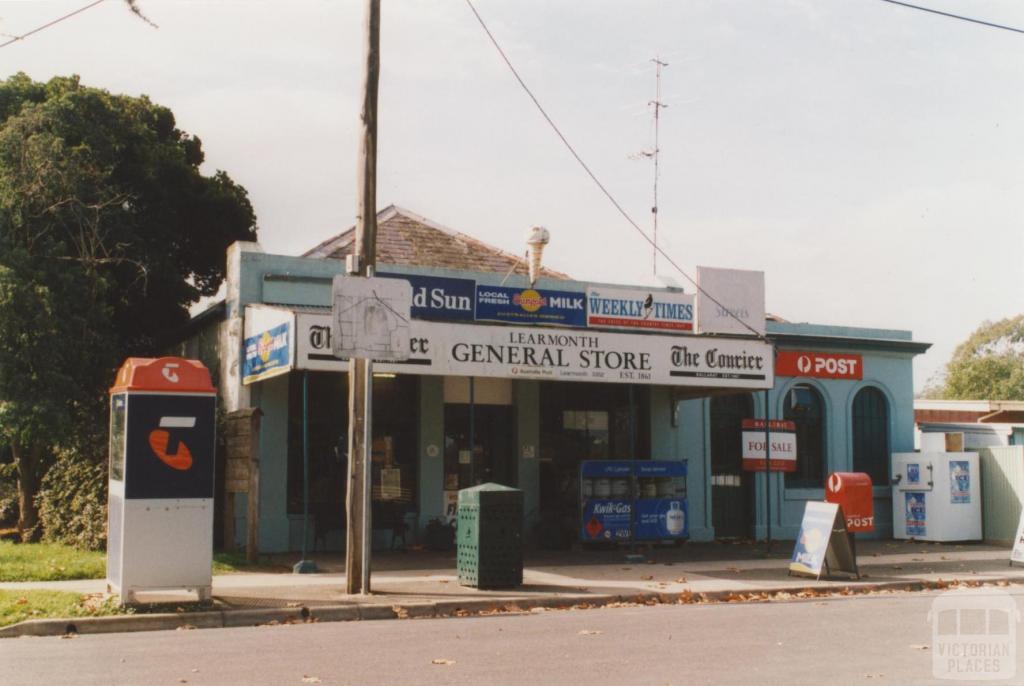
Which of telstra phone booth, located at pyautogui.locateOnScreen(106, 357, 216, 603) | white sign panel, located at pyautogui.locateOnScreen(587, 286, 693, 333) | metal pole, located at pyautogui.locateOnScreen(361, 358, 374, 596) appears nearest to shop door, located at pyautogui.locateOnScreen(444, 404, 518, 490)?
white sign panel, located at pyautogui.locateOnScreen(587, 286, 693, 333)

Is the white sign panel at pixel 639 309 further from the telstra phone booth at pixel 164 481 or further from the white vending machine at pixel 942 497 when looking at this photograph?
the telstra phone booth at pixel 164 481

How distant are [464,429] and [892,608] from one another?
9036 mm

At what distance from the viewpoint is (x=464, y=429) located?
19.8m

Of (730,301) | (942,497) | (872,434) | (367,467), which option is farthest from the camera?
(872,434)

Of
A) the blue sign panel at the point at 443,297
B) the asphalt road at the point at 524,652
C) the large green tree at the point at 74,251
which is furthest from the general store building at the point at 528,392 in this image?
the asphalt road at the point at 524,652

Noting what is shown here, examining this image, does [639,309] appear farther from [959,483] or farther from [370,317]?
[959,483]

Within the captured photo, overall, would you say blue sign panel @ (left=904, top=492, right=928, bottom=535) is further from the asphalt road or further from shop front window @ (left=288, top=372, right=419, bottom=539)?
the asphalt road

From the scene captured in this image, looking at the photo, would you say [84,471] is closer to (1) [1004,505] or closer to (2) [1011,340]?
(1) [1004,505]

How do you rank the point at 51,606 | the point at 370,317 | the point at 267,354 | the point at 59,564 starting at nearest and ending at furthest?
the point at 51,606, the point at 370,317, the point at 59,564, the point at 267,354

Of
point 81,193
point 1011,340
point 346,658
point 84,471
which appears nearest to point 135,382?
point 346,658

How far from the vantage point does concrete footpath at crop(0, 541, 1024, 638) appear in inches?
449

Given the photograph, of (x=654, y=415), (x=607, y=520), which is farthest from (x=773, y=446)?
(x=607, y=520)

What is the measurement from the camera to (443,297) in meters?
17.9

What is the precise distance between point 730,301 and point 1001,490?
7473 mm
